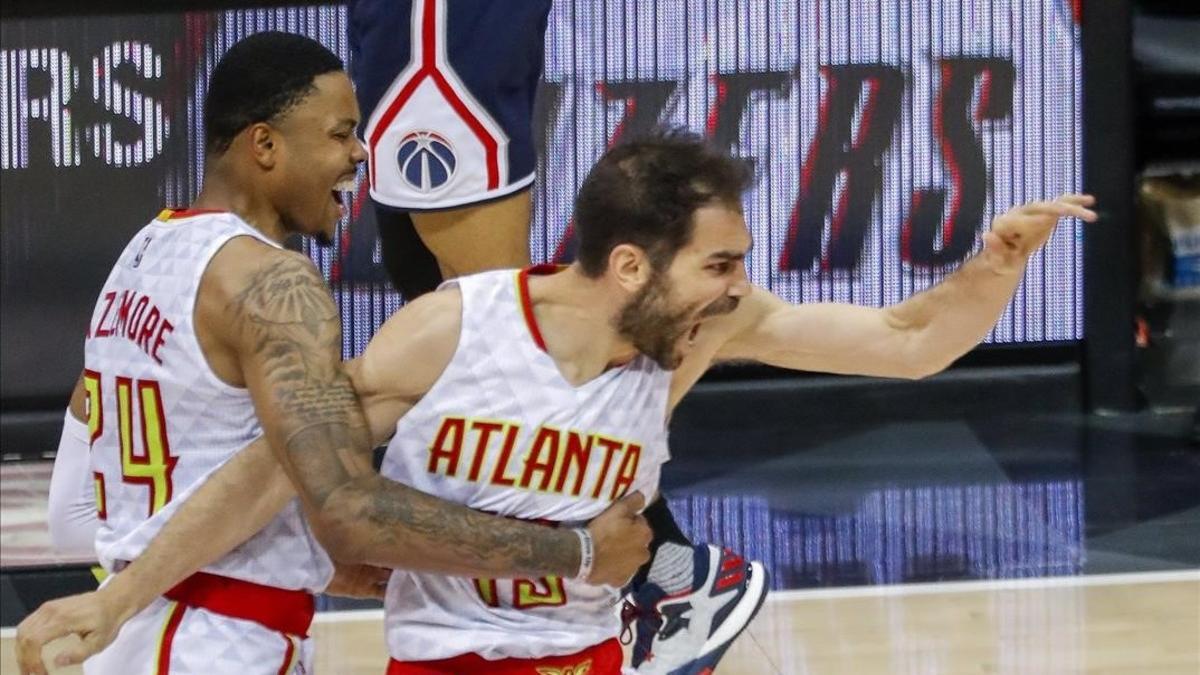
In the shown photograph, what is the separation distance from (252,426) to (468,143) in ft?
3.01

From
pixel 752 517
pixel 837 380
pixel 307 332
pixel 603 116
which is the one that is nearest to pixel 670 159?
pixel 307 332

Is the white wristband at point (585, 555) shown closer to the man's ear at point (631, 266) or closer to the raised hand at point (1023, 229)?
the man's ear at point (631, 266)

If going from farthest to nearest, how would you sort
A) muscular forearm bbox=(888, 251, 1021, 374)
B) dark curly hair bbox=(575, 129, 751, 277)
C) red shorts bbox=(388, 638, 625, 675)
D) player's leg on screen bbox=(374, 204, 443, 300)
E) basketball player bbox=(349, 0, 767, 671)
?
player's leg on screen bbox=(374, 204, 443, 300), basketball player bbox=(349, 0, 767, 671), muscular forearm bbox=(888, 251, 1021, 374), red shorts bbox=(388, 638, 625, 675), dark curly hair bbox=(575, 129, 751, 277)

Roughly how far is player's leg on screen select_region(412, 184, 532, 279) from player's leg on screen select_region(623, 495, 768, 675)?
51 centimetres

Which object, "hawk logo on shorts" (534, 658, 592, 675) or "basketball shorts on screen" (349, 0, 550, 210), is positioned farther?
"basketball shorts on screen" (349, 0, 550, 210)

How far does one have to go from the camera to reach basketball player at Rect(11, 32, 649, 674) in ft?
8.90

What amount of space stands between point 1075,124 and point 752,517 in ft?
6.45

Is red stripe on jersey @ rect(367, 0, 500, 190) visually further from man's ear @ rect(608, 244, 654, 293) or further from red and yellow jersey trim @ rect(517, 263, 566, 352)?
man's ear @ rect(608, 244, 654, 293)

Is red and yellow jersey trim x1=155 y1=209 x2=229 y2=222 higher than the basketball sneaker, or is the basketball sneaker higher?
red and yellow jersey trim x1=155 y1=209 x2=229 y2=222

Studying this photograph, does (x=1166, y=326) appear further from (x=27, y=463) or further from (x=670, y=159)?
(x=670, y=159)

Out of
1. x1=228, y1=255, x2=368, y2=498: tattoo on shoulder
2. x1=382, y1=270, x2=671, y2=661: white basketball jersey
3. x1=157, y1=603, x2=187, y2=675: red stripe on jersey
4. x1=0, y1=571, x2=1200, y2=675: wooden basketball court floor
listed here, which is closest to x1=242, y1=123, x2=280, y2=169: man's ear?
x1=228, y1=255, x2=368, y2=498: tattoo on shoulder

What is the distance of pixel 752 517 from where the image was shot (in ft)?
20.3

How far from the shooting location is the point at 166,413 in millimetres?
2887

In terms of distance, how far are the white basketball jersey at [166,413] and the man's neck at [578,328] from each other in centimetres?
41
